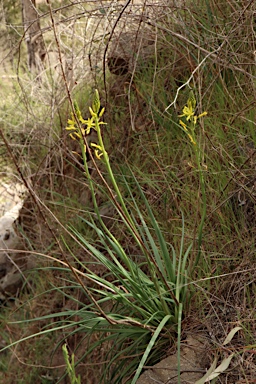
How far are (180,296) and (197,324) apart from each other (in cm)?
13

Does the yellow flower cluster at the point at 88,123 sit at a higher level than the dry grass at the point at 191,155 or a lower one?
higher

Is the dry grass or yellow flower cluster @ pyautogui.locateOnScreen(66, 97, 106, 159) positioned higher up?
yellow flower cluster @ pyautogui.locateOnScreen(66, 97, 106, 159)

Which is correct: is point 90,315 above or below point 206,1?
below

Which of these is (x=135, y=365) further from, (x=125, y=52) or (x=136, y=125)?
(x=125, y=52)

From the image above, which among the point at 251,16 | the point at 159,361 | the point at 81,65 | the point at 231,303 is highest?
the point at 251,16

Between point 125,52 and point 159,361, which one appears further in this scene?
point 125,52

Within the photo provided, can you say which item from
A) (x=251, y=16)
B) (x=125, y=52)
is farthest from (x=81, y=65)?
(x=251, y=16)

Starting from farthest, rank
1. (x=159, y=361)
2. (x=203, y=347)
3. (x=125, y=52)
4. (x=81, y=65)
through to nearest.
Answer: (x=81, y=65), (x=125, y=52), (x=159, y=361), (x=203, y=347)

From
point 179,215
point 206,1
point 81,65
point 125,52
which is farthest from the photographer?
point 81,65

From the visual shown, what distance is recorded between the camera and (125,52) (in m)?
3.80

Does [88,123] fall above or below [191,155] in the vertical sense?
above

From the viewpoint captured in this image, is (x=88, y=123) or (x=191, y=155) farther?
(x=191, y=155)

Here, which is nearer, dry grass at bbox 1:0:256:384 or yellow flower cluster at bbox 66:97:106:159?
yellow flower cluster at bbox 66:97:106:159

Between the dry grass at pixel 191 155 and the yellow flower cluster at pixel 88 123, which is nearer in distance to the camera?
the yellow flower cluster at pixel 88 123
